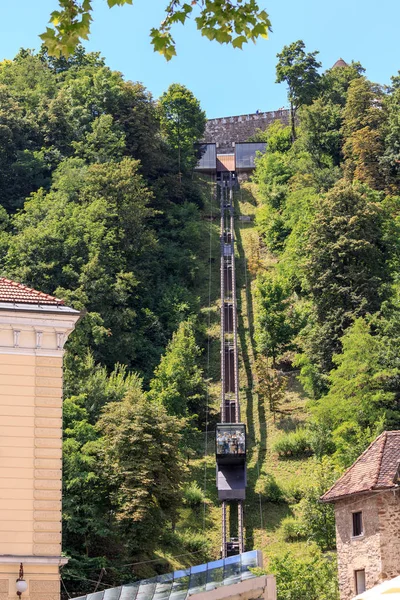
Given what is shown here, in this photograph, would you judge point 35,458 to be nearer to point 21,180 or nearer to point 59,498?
point 59,498

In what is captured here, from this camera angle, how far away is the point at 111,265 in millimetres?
76938

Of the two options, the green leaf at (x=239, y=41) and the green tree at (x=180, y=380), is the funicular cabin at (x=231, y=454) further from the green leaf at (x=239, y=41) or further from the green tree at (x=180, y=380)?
the green leaf at (x=239, y=41)

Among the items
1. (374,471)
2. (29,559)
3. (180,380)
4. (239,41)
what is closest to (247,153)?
(180,380)

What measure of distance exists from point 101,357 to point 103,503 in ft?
68.9

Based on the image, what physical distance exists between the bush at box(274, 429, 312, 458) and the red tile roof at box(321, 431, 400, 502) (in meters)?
24.4

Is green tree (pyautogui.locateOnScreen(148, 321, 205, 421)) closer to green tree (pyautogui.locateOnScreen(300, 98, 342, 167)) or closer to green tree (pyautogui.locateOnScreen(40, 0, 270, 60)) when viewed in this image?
green tree (pyautogui.locateOnScreen(300, 98, 342, 167))

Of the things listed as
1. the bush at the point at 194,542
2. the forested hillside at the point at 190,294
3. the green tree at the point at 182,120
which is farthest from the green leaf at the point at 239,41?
the green tree at the point at 182,120

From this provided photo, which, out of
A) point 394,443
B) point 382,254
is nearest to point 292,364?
point 382,254

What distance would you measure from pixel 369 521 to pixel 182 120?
2832 inches

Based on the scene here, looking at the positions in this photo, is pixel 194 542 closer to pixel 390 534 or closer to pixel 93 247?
pixel 390 534

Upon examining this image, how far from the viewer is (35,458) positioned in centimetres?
2869

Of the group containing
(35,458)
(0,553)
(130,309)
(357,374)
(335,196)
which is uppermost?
(335,196)

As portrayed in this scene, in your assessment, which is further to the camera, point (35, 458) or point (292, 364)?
point (292, 364)

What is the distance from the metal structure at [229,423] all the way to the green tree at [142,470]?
5977 mm
